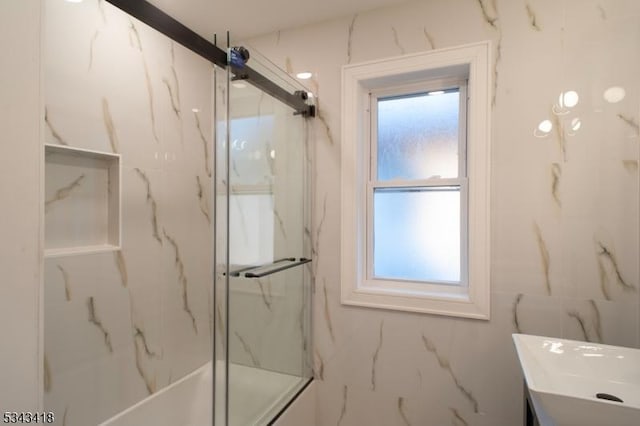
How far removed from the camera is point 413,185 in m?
1.79

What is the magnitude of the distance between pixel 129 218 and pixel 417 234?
1.53 metres

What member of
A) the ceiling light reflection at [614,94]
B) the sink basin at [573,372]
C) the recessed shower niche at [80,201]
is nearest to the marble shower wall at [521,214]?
the ceiling light reflection at [614,94]

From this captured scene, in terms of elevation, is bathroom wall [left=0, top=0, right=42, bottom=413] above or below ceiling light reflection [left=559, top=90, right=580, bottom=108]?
below

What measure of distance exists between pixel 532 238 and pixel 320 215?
106cm

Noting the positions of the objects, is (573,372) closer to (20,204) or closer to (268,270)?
(268,270)

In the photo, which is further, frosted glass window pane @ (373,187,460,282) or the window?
frosted glass window pane @ (373,187,460,282)

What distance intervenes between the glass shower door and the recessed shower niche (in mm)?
639

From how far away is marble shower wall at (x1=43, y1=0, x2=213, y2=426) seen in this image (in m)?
1.34

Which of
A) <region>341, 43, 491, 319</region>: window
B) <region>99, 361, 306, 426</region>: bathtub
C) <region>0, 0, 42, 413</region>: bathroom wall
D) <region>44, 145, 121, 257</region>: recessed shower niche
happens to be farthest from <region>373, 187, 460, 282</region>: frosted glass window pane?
<region>0, 0, 42, 413</region>: bathroom wall

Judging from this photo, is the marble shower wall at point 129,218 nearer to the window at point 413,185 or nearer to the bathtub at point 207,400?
the bathtub at point 207,400

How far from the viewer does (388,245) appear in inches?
74.7

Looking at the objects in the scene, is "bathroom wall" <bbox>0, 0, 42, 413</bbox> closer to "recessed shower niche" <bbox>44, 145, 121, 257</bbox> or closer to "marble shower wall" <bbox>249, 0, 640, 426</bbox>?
"recessed shower niche" <bbox>44, 145, 121, 257</bbox>

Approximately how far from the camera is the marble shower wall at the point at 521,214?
4.50ft

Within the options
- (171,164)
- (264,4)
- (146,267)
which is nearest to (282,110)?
(264,4)
